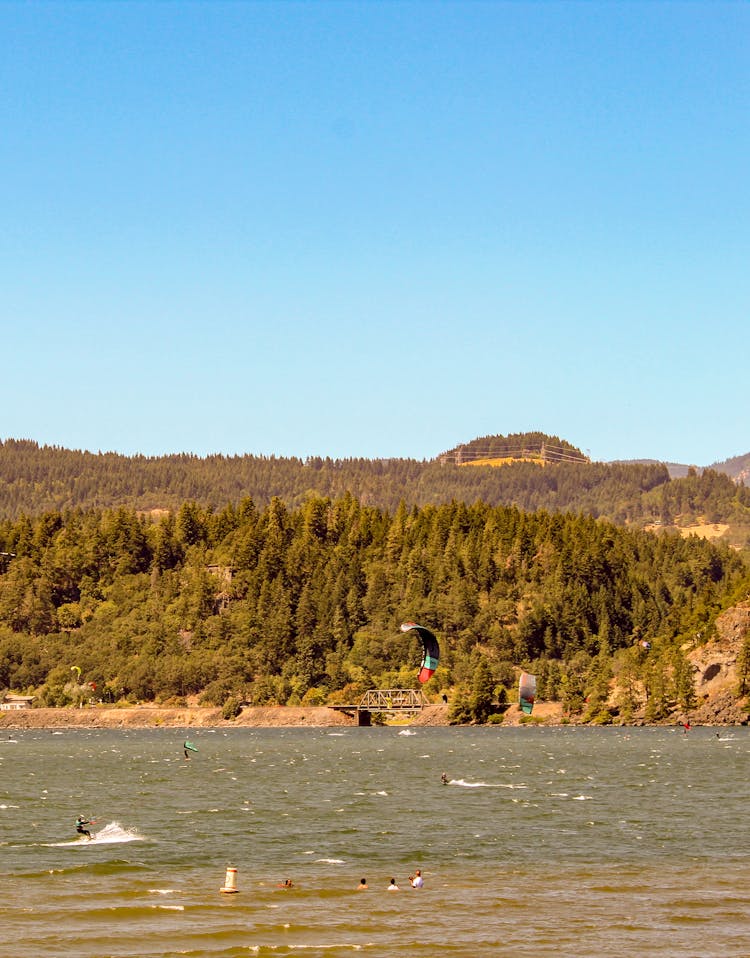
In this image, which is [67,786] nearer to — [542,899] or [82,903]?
[82,903]

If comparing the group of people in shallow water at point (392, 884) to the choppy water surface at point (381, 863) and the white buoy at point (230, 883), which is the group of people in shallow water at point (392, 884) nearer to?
the choppy water surface at point (381, 863)

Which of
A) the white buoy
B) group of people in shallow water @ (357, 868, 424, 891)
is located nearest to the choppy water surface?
the white buoy

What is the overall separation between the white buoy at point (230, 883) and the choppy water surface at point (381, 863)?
0.47m

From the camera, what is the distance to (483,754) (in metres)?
157

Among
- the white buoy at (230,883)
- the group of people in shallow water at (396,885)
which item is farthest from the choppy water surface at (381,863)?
the group of people in shallow water at (396,885)

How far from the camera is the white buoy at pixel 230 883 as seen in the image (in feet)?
189

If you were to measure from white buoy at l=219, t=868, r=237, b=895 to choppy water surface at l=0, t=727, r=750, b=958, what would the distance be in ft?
1.53

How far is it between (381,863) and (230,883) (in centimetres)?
1078

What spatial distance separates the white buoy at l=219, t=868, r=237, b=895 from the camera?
5769 centimetres

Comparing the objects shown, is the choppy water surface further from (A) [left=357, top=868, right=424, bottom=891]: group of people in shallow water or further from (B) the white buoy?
(A) [left=357, top=868, right=424, bottom=891]: group of people in shallow water

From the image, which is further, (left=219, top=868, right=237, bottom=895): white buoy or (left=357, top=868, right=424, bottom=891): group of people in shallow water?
(left=357, top=868, right=424, bottom=891): group of people in shallow water

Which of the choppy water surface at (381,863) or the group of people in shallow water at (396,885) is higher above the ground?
the group of people in shallow water at (396,885)

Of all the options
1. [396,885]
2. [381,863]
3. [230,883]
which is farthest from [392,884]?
[381,863]

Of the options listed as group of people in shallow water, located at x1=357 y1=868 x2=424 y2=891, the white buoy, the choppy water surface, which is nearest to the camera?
the choppy water surface
